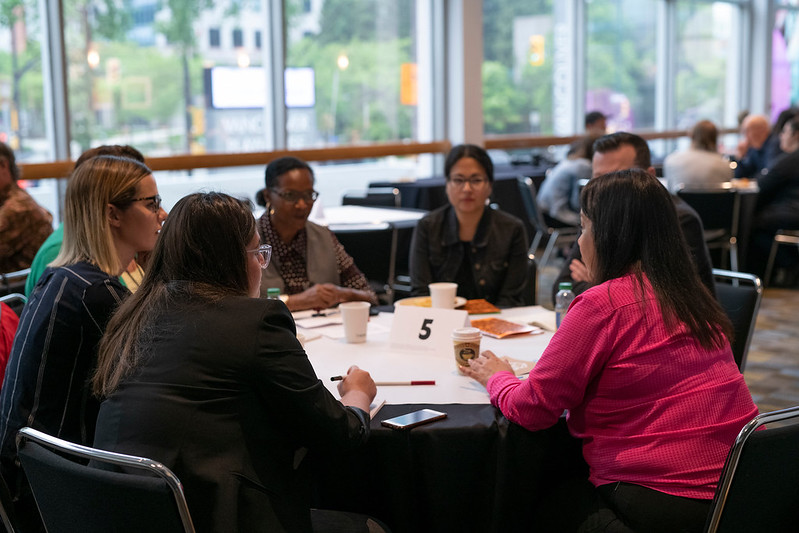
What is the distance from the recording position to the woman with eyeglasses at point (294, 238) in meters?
3.58

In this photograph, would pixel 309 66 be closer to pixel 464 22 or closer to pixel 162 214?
pixel 464 22

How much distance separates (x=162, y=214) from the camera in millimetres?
2957

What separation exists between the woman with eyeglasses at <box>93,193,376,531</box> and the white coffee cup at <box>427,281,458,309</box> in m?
1.19

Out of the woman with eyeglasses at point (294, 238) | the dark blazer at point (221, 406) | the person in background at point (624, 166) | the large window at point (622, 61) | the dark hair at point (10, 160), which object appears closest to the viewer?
the dark blazer at point (221, 406)

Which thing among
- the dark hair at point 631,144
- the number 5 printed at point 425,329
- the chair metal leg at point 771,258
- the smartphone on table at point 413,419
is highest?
the dark hair at point 631,144

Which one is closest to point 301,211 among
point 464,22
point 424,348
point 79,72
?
point 424,348

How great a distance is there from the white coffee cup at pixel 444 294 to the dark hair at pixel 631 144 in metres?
1.05

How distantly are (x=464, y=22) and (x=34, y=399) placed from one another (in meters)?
7.65

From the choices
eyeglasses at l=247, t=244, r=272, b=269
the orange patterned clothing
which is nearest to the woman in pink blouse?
eyeglasses at l=247, t=244, r=272, b=269

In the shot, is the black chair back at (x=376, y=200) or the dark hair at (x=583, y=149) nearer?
the black chair back at (x=376, y=200)

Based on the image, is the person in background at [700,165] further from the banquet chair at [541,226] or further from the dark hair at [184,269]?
the dark hair at [184,269]

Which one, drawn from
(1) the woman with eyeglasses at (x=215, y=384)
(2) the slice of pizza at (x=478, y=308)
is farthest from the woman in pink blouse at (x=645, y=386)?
(2) the slice of pizza at (x=478, y=308)

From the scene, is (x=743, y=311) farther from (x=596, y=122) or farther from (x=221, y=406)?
(x=596, y=122)

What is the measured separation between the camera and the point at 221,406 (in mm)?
1728
